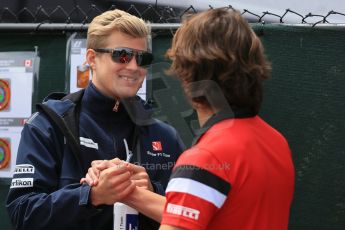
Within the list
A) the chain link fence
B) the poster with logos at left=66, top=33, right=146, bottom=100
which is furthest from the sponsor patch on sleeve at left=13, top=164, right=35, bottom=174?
the chain link fence

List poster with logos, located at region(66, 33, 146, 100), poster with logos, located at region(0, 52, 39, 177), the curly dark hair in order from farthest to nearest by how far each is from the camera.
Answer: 1. poster with logos, located at region(0, 52, 39, 177)
2. poster with logos, located at region(66, 33, 146, 100)
3. the curly dark hair

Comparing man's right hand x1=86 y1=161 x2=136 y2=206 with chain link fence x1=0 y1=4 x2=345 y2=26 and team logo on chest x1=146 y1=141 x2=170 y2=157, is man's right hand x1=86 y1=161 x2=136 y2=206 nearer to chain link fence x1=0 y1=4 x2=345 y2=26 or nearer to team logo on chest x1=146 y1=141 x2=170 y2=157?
team logo on chest x1=146 y1=141 x2=170 y2=157

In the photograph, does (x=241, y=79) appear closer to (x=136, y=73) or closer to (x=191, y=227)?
(x=191, y=227)

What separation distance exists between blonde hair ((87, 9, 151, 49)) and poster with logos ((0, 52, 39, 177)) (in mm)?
1181

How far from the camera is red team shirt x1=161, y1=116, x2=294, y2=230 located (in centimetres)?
140

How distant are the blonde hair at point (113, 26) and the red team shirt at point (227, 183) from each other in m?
0.90

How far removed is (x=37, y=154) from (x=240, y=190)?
0.96 metres

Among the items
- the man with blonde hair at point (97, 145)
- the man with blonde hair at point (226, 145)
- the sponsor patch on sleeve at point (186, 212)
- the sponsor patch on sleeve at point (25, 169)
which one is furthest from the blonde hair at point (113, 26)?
the sponsor patch on sleeve at point (186, 212)

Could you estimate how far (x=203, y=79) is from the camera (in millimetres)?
1563

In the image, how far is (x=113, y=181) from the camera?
6.08 feet

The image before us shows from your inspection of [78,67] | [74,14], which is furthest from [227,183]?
[74,14]

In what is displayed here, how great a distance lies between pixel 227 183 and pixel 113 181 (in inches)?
21.7

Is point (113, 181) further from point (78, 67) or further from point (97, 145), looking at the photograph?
point (78, 67)

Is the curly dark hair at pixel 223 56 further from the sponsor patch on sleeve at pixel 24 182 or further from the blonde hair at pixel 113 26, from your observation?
the sponsor patch on sleeve at pixel 24 182
